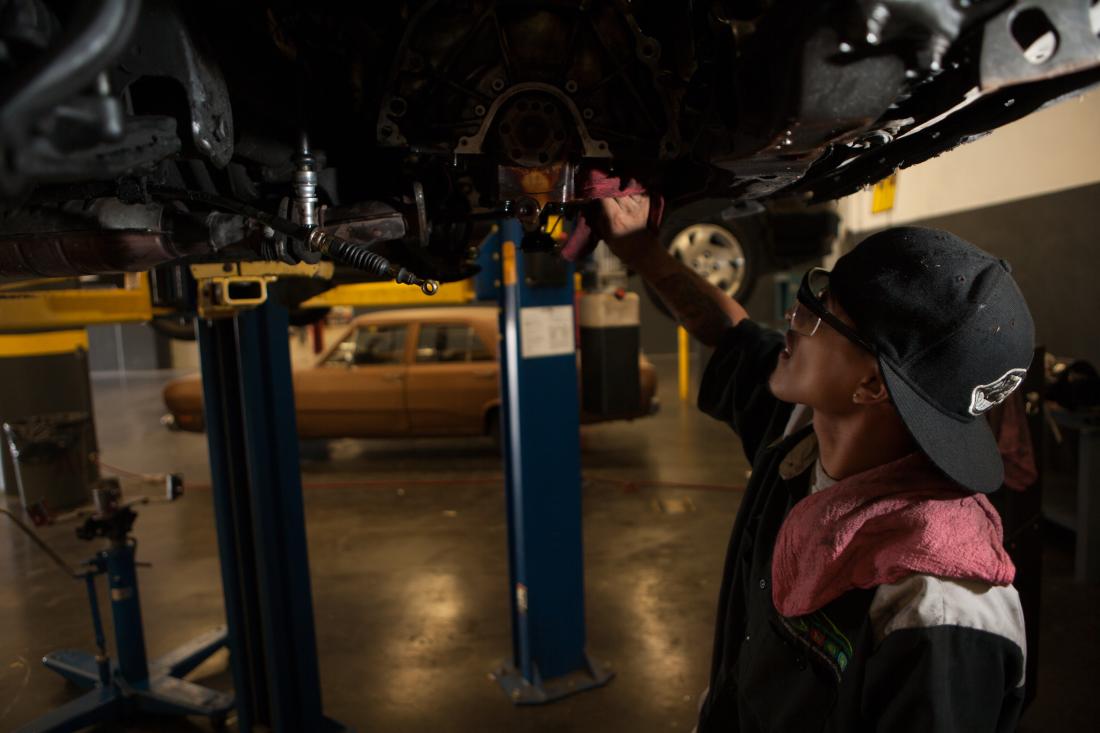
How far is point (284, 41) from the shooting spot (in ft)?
3.58

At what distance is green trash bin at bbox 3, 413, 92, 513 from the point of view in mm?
4500

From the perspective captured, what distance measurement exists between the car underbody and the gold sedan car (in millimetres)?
4135

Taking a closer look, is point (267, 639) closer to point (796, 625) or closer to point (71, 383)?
point (796, 625)

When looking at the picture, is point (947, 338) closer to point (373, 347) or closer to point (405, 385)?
point (405, 385)

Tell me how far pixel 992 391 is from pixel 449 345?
16.3 feet

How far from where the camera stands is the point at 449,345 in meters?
5.75

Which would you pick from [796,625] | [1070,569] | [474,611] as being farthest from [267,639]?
[1070,569]

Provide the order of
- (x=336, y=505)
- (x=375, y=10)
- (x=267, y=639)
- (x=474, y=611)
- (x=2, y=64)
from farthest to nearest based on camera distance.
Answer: (x=336, y=505), (x=474, y=611), (x=267, y=639), (x=375, y=10), (x=2, y=64)

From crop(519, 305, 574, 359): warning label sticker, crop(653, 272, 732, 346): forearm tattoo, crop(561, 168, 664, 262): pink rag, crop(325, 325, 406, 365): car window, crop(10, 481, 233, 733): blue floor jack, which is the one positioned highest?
crop(561, 168, 664, 262): pink rag

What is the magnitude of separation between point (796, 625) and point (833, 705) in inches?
4.8

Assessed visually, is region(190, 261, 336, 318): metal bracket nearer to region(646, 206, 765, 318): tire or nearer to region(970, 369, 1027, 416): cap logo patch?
region(970, 369, 1027, 416): cap logo patch

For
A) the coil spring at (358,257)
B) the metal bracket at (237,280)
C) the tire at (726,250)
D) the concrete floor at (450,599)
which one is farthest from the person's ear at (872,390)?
the tire at (726,250)

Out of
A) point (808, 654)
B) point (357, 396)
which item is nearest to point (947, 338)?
point (808, 654)

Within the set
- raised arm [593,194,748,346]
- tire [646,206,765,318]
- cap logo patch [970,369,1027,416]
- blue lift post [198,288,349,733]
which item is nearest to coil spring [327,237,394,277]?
raised arm [593,194,748,346]
